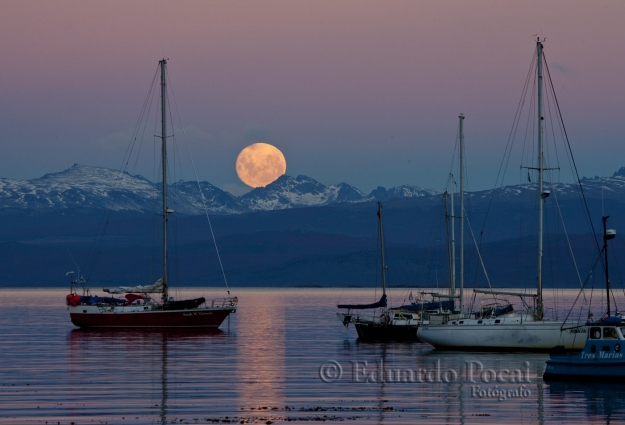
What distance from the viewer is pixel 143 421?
124ft

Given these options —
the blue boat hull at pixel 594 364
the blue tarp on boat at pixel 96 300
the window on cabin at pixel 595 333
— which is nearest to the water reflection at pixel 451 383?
the blue boat hull at pixel 594 364

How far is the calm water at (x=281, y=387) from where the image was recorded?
39688 millimetres

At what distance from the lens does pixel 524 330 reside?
6812cm

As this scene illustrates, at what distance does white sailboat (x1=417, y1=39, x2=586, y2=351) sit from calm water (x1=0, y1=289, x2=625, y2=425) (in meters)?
1.00

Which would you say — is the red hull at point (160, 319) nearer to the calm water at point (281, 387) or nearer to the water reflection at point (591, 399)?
the calm water at point (281, 387)

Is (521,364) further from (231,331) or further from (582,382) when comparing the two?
(231,331)

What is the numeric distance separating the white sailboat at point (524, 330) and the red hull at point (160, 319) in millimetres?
33144

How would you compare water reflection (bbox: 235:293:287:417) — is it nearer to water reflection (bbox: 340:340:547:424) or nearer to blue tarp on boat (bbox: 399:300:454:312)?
water reflection (bbox: 340:340:547:424)

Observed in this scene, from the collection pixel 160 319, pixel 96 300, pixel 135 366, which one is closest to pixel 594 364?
pixel 135 366

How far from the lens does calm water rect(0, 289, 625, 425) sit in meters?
39.7

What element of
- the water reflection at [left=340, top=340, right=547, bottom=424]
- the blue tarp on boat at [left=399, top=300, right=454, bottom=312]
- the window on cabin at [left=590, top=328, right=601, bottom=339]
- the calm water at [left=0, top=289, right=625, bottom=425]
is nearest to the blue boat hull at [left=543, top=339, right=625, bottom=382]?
the window on cabin at [left=590, top=328, right=601, bottom=339]

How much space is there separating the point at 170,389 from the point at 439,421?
14209 mm

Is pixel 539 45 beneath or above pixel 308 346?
above

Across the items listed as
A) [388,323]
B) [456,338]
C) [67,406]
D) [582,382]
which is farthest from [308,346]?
[67,406]
